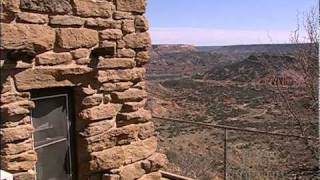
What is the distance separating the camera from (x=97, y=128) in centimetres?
455

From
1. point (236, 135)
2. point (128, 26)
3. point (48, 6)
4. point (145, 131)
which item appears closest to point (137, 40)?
point (128, 26)

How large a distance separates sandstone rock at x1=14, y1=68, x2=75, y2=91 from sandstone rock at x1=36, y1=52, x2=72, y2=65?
0.23 feet

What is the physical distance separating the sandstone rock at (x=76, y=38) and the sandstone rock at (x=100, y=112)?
2.03 feet

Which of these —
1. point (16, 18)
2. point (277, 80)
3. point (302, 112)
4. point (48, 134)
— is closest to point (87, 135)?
point (48, 134)

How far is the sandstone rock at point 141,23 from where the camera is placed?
4.87 m

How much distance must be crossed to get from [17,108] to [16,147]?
33cm

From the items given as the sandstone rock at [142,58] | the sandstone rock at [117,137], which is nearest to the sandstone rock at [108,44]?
the sandstone rock at [142,58]

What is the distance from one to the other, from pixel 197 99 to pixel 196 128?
15.0 metres

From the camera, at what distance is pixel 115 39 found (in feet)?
15.3

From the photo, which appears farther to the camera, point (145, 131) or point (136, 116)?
point (145, 131)

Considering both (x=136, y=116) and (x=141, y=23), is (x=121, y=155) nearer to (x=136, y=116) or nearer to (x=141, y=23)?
(x=136, y=116)

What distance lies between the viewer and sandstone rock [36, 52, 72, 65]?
13.3 ft

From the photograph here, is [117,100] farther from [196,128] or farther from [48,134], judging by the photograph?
[196,128]

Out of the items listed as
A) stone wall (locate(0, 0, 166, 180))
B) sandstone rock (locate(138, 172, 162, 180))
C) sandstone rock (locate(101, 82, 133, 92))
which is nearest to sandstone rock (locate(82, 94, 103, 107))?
stone wall (locate(0, 0, 166, 180))
